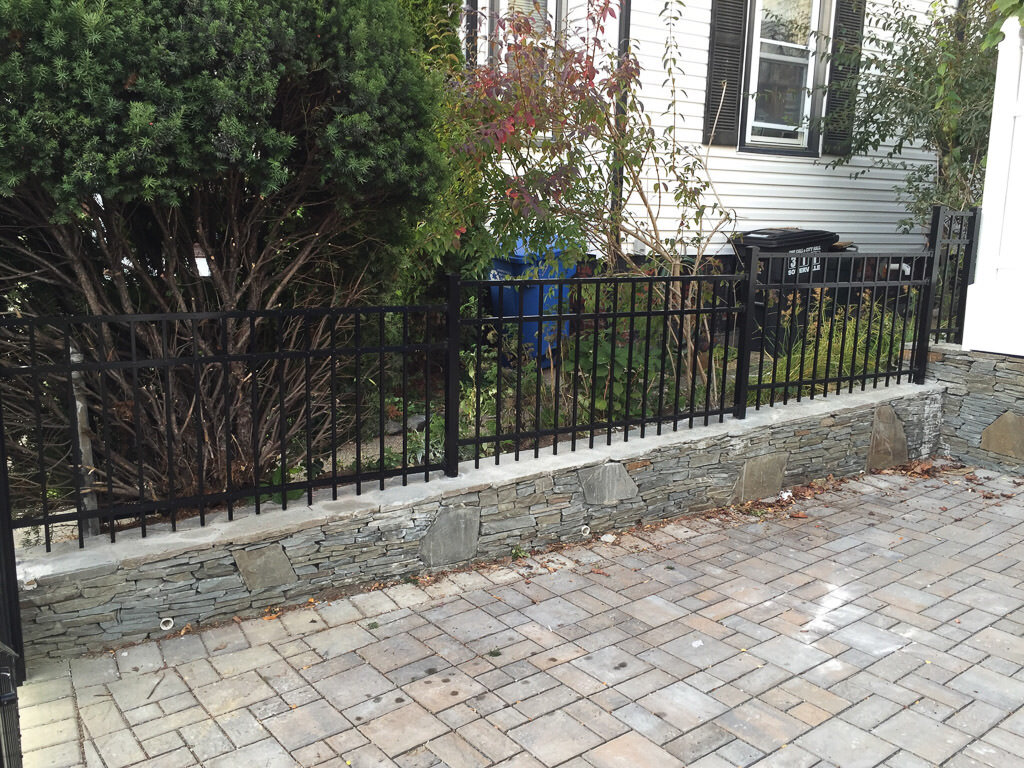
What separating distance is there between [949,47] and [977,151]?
1.08m

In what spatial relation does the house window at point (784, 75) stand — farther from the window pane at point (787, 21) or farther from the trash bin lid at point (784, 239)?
the trash bin lid at point (784, 239)

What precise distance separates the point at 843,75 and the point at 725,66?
1863 mm

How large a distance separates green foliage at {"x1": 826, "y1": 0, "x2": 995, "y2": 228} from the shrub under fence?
341cm

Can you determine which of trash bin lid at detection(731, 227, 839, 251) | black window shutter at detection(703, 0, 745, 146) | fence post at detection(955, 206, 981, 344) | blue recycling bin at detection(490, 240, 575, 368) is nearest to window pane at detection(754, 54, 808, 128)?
black window shutter at detection(703, 0, 745, 146)

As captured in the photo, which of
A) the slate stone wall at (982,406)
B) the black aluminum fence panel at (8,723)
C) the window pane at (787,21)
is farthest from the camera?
the window pane at (787,21)

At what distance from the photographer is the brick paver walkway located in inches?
111

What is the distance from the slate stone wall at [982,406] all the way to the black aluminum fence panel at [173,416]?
4.31 metres

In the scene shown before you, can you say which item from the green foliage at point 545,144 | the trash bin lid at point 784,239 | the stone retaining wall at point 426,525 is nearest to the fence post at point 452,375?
the stone retaining wall at point 426,525

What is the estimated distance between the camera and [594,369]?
5070mm

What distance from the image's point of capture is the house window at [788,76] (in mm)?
8766

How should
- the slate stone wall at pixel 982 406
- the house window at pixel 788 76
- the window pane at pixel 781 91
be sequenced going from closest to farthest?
1. the slate stone wall at pixel 982 406
2. the house window at pixel 788 76
3. the window pane at pixel 781 91

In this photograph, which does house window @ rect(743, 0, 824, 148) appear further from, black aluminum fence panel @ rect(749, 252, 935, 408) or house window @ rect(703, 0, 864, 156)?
black aluminum fence panel @ rect(749, 252, 935, 408)

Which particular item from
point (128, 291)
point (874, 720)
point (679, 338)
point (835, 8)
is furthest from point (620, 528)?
point (835, 8)

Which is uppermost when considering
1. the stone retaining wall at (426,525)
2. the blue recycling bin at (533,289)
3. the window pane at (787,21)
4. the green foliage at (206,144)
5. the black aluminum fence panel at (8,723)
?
the window pane at (787,21)
